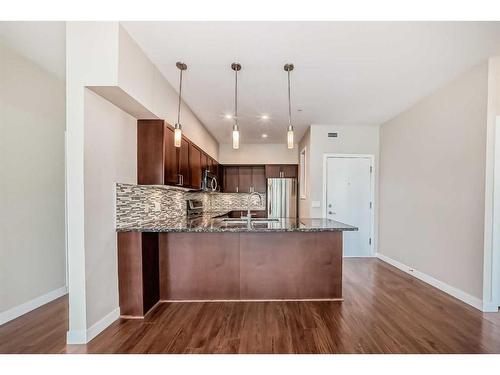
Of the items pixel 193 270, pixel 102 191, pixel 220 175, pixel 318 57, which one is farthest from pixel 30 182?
pixel 220 175

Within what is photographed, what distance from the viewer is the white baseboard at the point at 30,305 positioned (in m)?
2.47

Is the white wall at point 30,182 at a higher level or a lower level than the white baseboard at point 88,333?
higher

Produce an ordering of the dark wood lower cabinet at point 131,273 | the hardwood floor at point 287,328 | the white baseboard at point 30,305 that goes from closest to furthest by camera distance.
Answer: the hardwood floor at point 287,328
the white baseboard at point 30,305
the dark wood lower cabinet at point 131,273

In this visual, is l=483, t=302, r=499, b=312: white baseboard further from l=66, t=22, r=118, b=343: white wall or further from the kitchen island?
l=66, t=22, r=118, b=343: white wall

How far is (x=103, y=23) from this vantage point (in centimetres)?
212

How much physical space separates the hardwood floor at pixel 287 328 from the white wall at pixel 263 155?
4.28m

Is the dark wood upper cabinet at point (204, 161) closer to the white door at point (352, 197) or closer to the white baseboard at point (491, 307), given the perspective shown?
the white door at point (352, 197)

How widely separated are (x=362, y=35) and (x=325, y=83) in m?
0.98

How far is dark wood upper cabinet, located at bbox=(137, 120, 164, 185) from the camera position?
2879mm

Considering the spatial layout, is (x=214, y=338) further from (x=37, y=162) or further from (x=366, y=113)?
(x=366, y=113)

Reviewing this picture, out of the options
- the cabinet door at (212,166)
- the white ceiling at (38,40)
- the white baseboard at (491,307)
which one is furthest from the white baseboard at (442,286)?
the white ceiling at (38,40)

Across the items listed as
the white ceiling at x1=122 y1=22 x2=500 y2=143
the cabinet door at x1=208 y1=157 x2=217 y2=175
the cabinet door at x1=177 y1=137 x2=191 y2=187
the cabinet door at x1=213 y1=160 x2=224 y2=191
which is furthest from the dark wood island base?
the cabinet door at x1=213 y1=160 x2=224 y2=191
